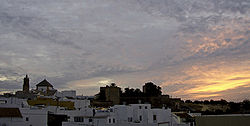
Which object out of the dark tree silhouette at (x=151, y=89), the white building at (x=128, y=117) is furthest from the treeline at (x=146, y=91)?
the white building at (x=128, y=117)

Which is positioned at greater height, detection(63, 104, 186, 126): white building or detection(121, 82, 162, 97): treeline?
detection(121, 82, 162, 97): treeline

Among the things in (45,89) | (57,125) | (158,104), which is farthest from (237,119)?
(45,89)

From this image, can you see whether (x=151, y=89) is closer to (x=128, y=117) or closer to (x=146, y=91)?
(x=146, y=91)

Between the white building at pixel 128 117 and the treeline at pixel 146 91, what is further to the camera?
the treeline at pixel 146 91

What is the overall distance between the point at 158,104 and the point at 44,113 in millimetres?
37146

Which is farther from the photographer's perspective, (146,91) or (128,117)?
(146,91)

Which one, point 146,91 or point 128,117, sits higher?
point 146,91

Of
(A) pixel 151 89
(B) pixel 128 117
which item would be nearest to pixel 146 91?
(A) pixel 151 89

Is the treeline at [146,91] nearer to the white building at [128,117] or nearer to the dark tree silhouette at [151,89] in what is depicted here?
the dark tree silhouette at [151,89]

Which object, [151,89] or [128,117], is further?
[151,89]

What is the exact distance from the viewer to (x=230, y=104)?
211 ft

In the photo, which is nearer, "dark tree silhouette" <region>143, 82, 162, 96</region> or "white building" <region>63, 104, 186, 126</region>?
"white building" <region>63, 104, 186, 126</region>

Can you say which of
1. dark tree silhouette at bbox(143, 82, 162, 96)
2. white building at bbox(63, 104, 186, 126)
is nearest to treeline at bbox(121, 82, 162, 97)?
dark tree silhouette at bbox(143, 82, 162, 96)

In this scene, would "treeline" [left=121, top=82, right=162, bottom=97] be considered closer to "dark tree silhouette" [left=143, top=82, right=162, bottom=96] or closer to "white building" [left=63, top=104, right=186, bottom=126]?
"dark tree silhouette" [left=143, top=82, right=162, bottom=96]
